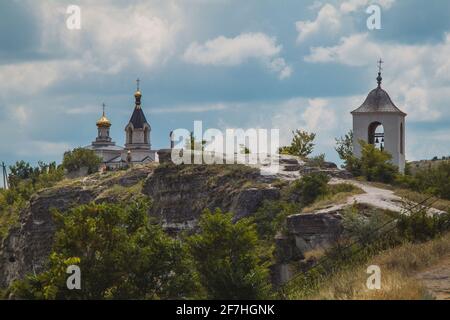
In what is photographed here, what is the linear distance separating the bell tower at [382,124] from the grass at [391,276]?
29.3 meters

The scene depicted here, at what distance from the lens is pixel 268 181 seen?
4528 centimetres

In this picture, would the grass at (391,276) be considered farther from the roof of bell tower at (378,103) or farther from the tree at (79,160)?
the tree at (79,160)

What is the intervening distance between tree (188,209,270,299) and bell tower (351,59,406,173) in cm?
2135

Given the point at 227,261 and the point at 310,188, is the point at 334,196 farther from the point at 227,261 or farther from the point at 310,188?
the point at 227,261

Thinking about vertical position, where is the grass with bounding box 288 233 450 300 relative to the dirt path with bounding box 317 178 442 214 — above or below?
below

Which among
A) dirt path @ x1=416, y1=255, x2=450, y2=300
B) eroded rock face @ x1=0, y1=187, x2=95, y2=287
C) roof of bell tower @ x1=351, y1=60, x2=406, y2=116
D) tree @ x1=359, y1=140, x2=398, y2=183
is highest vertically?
roof of bell tower @ x1=351, y1=60, x2=406, y2=116

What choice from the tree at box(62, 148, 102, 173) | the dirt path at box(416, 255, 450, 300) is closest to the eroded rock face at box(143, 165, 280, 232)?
the dirt path at box(416, 255, 450, 300)

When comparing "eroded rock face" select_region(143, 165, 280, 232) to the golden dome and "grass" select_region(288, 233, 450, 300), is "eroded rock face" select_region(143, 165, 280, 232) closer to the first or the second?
"grass" select_region(288, 233, 450, 300)

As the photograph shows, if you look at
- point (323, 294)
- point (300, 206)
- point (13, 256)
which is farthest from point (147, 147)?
point (323, 294)

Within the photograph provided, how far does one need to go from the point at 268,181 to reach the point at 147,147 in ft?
236

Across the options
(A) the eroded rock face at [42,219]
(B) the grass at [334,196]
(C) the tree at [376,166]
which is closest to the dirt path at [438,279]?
(B) the grass at [334,196]

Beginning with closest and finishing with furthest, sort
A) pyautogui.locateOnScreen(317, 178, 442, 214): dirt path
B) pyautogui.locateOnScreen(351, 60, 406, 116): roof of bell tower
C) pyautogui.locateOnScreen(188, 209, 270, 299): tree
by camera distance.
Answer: pyautogui.locateOnScreen(188, 209, 270, 299): tree < pyautogui.locateOnScreen(317, 178, 442, 214): dirt path < pyautogui.locateOnScreen(351, 60, 406, 116): roof of bell tower

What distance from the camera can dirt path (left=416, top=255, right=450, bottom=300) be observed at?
1595 cm

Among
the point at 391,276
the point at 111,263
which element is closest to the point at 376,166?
the point at 111,263
